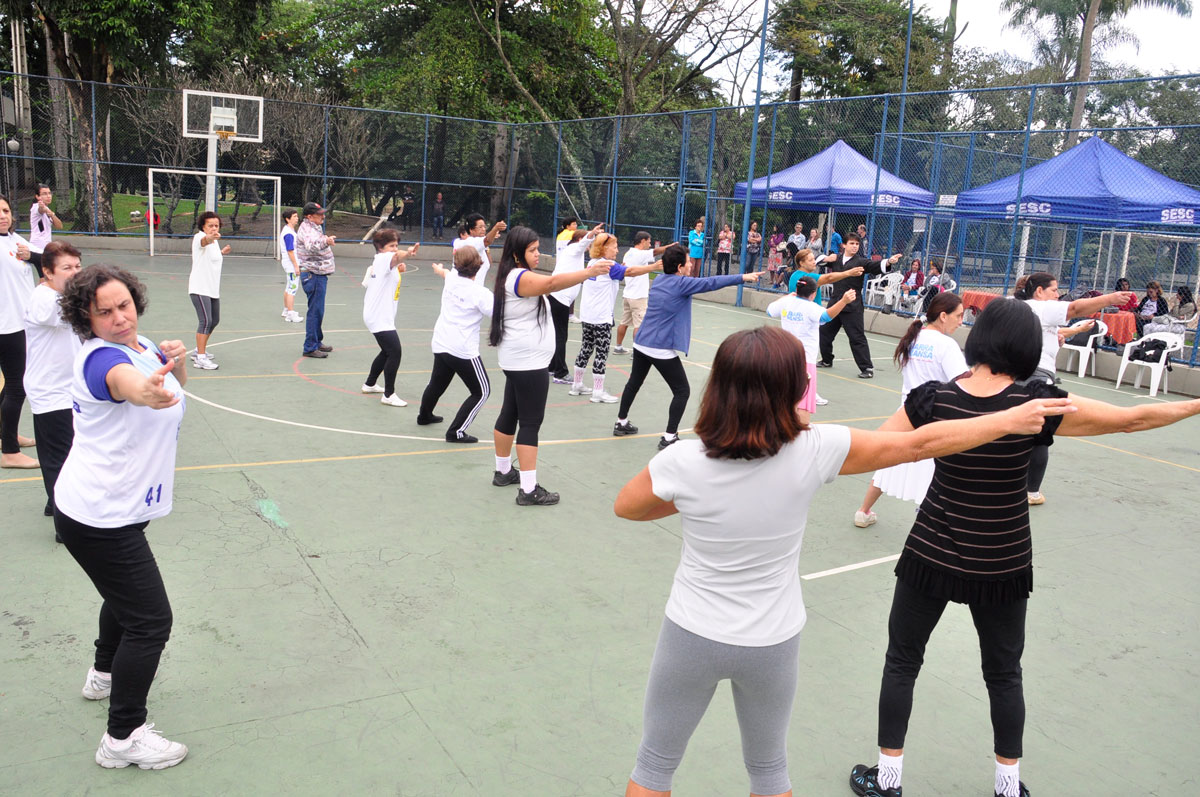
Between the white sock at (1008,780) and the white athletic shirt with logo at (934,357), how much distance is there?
2.65 meters

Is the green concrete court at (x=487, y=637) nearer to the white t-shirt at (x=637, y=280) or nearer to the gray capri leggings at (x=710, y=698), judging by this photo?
the gray capri leggings at (x=710, y=698)

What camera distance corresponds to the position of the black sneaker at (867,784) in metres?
3.24

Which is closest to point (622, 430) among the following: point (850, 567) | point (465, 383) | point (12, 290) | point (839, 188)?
point (465, 383)

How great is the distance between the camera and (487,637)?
14.2 feet

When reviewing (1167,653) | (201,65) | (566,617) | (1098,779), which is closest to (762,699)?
(1098,779)

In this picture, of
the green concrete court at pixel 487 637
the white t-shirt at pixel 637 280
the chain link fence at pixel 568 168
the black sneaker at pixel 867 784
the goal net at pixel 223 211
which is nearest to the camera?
the black sneaker at pixel 867 784

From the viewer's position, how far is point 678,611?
2449 millimetres

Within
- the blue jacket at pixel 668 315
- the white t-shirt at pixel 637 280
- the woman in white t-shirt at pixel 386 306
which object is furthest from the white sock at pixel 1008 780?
the white t-shirt at pixel 637 280

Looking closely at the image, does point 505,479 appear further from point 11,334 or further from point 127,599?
point 127,599

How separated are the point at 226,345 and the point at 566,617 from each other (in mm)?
8065

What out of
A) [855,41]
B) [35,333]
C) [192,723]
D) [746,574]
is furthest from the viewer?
[855,41]

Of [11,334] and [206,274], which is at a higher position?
[206,274]

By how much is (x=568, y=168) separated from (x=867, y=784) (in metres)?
23.1

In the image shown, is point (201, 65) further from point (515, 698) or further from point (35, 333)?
point (515, 698)
